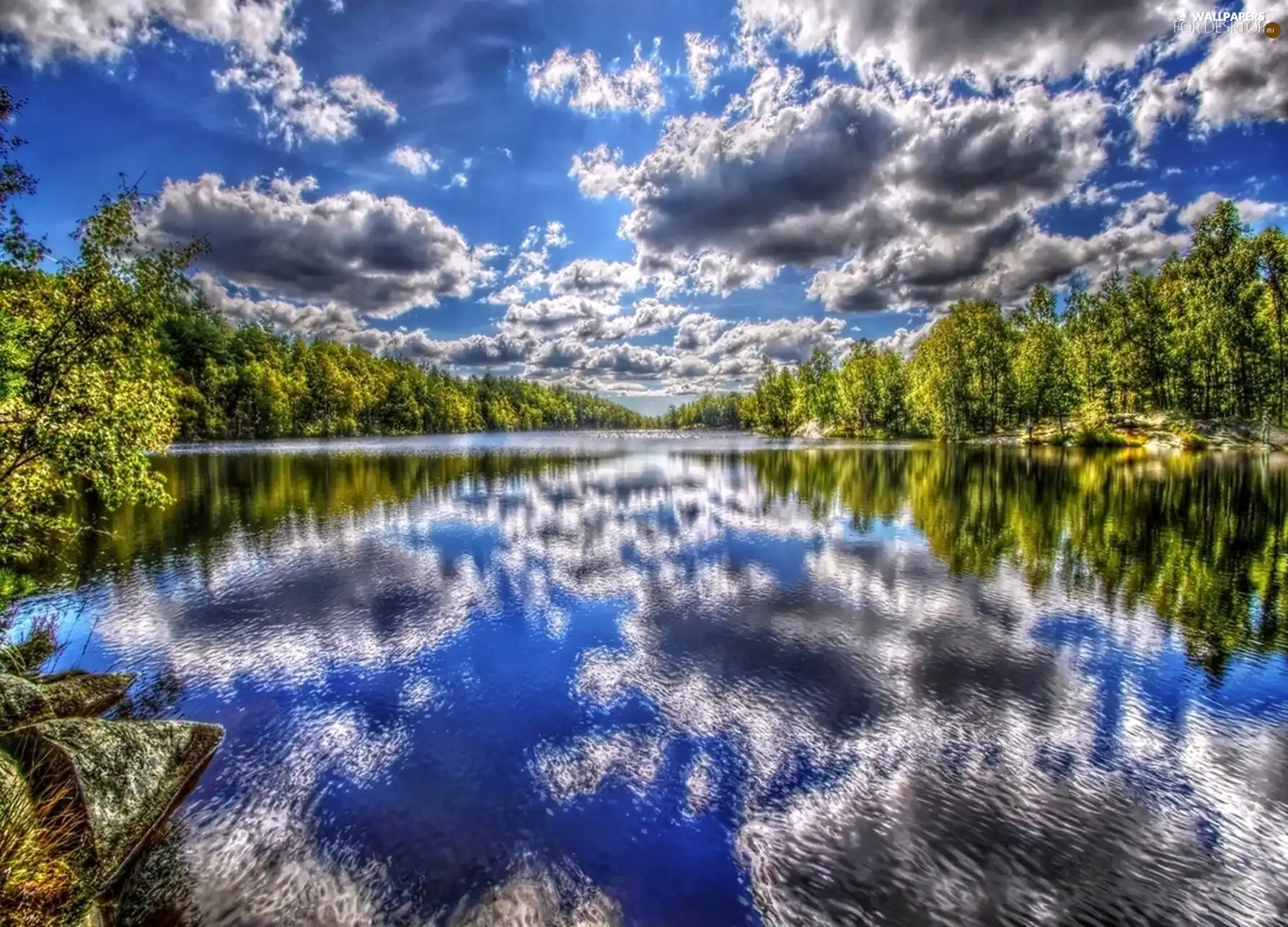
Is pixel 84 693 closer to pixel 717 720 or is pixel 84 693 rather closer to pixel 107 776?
pixel 107 776

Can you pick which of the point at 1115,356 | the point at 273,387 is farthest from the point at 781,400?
the point at 273,387

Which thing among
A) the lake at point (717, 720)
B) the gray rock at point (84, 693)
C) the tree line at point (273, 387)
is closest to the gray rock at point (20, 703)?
the gray rock at point (84, 693)

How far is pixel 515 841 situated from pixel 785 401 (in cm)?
16209

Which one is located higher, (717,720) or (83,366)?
(83,366)

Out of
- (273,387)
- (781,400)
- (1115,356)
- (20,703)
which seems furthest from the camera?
(781,400)

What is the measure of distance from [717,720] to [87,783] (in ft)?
33.6

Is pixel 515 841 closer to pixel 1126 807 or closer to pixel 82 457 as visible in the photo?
pixel 1126 807

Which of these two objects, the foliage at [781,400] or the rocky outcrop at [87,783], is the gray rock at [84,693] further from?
the foliage at [781,400]

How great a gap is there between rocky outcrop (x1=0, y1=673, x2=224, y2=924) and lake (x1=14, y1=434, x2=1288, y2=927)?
0.52 meters

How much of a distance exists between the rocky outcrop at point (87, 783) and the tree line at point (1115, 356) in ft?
329

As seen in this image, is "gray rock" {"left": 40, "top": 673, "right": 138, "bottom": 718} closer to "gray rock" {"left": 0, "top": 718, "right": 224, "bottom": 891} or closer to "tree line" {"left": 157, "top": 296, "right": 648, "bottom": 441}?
"gray rock" {"left": 0, "top": 718, "right": 224, "bottom": 891}

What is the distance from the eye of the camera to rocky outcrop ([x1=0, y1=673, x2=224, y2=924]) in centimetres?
655

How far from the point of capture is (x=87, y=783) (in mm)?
7844

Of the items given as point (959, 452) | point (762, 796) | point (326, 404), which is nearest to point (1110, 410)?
point (959, 452)
